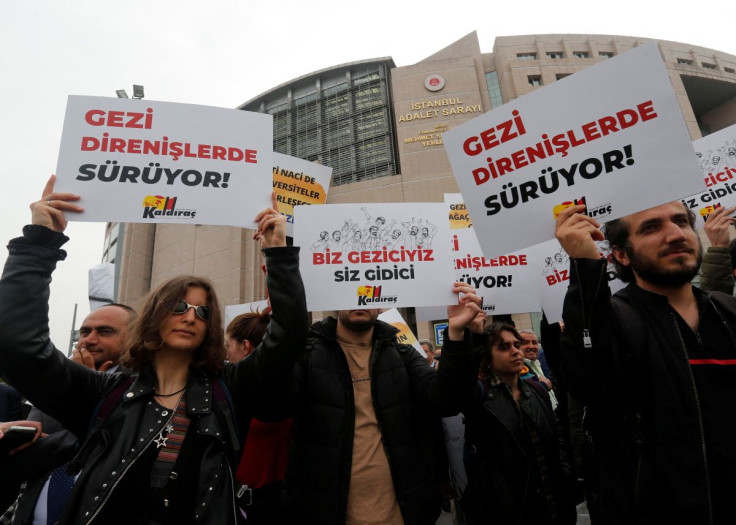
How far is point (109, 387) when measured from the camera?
5.96 ft

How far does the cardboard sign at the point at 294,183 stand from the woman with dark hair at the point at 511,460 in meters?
2.41

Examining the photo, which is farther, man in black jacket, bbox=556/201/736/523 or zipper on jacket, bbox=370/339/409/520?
zipper on jacket, bbox=370/339/409/520

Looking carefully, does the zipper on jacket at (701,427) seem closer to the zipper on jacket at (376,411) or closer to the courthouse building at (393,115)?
the zipper on jacket at (376,411)

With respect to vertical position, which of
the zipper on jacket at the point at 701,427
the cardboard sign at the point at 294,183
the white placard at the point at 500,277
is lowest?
the zipper on jacket at the point at 701,427

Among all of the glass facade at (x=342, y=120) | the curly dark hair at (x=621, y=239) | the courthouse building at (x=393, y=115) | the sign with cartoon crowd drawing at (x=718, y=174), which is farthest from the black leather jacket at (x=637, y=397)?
the glass facade at (x=342, y=120)

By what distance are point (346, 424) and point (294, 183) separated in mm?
2644

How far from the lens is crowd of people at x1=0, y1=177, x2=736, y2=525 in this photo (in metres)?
1.51

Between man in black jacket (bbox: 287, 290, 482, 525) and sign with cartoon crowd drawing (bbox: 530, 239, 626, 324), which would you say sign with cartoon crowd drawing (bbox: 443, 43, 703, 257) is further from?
sign with cartoon crowd drawing (bbox: 530, 239, 626, 324)

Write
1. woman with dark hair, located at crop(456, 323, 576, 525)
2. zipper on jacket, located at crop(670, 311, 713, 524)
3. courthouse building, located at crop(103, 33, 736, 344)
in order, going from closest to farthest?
1. zipper on jacket, located at crop(670, 311, 713, 524)
2. woman with dark hair, located at crop(456, 323, 576, 525)
3. courthouse building, located at crop(103, 33, 736, 344)

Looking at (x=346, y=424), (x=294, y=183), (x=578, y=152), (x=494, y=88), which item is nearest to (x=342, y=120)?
(x=494, y=88)

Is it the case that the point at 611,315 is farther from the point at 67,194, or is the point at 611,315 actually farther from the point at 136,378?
the point at 67,194

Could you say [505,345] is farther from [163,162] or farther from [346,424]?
[163,162]

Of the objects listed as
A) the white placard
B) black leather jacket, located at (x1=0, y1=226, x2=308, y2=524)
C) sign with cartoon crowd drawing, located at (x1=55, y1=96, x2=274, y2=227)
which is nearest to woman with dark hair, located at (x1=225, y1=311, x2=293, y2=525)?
black leather jacket, located at (x1=0, y1=226, x2=308, y2=524)

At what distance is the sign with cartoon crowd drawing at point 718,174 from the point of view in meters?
3.65
